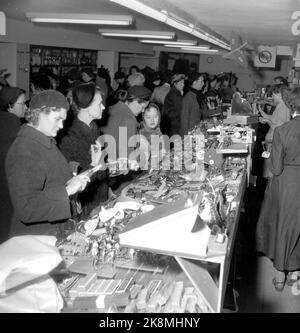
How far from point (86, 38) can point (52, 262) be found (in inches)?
373

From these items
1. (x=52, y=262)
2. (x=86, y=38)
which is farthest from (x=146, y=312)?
(x=86, y=38)

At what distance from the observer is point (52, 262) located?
175cm

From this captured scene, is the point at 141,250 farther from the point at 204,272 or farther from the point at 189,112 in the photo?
the point at 189,112

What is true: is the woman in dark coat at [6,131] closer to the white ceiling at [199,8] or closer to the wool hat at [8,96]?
the wool hat at [8,96]

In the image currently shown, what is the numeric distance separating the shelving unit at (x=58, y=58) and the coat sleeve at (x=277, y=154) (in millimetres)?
6730

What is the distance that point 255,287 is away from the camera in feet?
13.9

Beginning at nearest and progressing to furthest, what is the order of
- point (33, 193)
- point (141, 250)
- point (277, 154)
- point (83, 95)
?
point (141, 250)
point (33, 193)
point (83, 95)
point (277, 154)

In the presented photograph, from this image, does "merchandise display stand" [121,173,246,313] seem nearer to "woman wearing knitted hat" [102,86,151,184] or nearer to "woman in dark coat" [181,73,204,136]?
"woman wearing knitted hat" [102,86,151,184]

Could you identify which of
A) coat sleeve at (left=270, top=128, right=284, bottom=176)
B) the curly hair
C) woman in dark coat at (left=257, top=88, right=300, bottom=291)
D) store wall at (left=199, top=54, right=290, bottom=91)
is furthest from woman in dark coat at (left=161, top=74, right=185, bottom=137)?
store wall at (left=199, top=54, right=290, bottom=91)

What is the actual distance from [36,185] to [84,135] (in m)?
1.05

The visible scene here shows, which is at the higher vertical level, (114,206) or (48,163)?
(48,163)

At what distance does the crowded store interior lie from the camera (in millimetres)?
1870

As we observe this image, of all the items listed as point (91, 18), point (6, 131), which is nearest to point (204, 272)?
point (6, 131)
